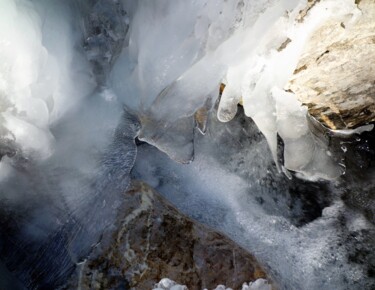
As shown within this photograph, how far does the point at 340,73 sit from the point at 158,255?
1.64 m

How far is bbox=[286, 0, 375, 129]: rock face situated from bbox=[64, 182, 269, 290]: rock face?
1.16 m

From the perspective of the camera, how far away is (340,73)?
2.41 meters

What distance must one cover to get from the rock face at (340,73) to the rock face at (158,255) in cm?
116

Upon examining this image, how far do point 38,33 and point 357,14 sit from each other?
1.67m

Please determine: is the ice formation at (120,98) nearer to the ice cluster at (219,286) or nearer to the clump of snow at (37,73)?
the clump of snow at (37,73)

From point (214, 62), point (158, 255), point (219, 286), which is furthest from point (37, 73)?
point (219, 286)

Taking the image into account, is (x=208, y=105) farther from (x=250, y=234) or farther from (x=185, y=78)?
(x=250, y=234)

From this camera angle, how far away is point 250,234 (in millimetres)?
2777

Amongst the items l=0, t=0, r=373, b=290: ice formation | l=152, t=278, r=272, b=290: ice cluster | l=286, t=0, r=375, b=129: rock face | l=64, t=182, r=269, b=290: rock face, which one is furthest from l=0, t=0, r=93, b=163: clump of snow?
l=286, t=0, r=375, b=129: rock face

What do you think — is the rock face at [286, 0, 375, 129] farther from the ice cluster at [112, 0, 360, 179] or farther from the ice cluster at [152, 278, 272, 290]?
the ice cluster at [152, 278, 272, 290]

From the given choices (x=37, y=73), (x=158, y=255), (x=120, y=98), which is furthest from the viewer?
(x=158, y=255)

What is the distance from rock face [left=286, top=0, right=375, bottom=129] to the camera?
208cm

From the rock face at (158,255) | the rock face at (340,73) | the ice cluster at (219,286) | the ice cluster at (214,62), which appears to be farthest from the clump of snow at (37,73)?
the rock face at (340,73)

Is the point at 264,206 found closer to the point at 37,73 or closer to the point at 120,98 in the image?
the point at 120,98
